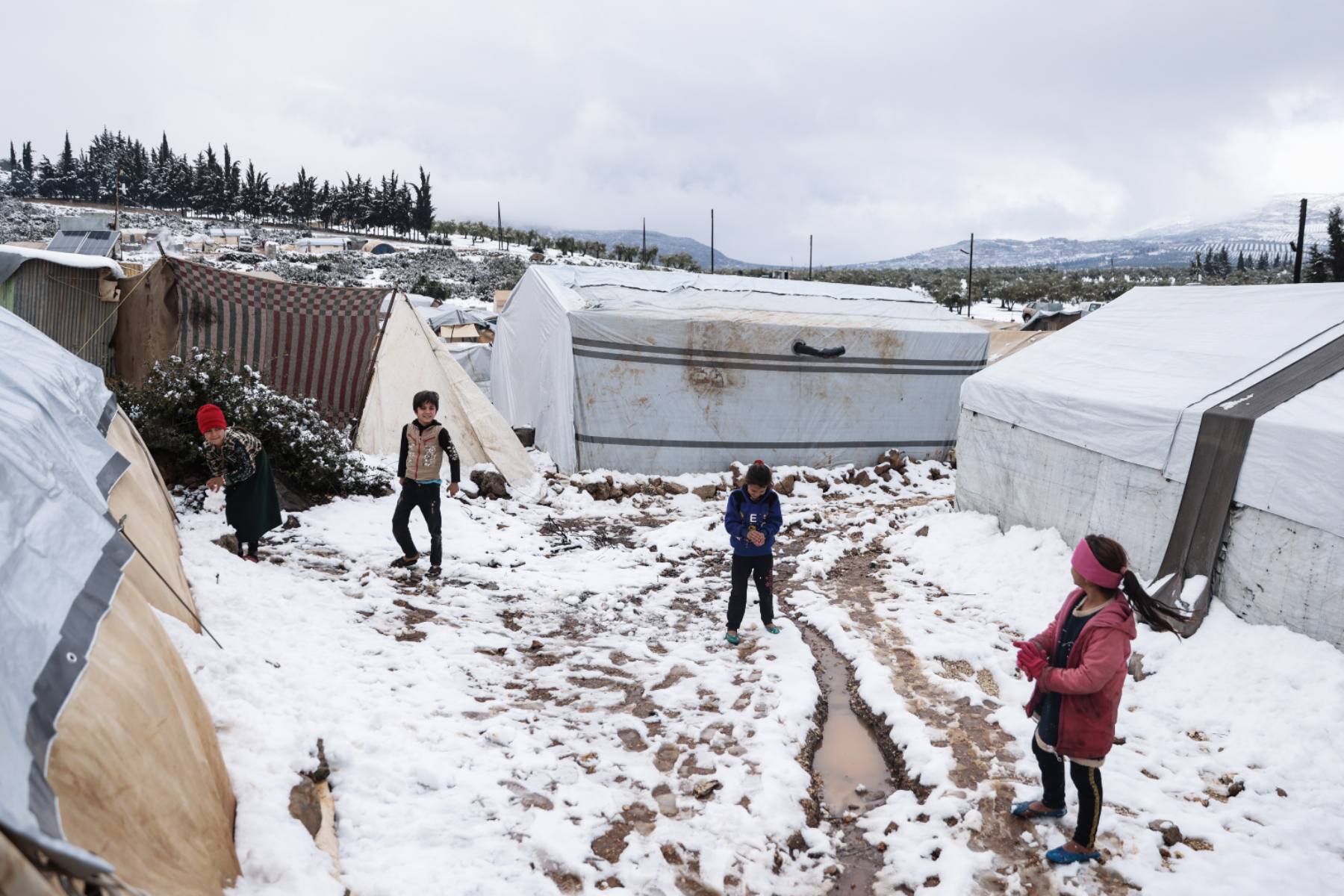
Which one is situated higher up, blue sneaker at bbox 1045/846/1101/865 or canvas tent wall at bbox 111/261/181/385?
canvas tent wall at bbox 111/261/181/385

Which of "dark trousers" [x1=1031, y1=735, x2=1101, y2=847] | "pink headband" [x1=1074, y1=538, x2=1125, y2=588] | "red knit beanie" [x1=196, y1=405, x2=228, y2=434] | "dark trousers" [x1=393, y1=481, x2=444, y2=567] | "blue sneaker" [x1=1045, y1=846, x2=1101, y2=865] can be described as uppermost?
"red knit beanie" [x1=196, y1=405, x2=228, y2=434]

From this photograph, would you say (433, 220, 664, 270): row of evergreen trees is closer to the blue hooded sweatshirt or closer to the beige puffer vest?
the beige puffer vest

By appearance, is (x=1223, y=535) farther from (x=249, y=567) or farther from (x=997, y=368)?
(x=249, y=567)

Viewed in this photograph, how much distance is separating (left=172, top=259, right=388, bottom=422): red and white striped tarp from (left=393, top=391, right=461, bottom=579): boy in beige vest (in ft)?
12.3

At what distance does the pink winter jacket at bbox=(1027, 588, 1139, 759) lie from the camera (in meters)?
3.02

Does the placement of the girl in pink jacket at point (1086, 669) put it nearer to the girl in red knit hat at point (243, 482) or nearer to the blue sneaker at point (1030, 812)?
the blue sneaker at point (1030, 812)

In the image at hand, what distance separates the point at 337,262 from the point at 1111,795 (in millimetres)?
55792

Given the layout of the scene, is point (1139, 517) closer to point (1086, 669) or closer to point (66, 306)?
point (1086, 669)

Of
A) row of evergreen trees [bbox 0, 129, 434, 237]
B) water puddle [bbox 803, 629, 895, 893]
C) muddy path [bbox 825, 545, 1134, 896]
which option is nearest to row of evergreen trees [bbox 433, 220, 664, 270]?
row of evergreen trees [bbox 0, 129, 434, 237]

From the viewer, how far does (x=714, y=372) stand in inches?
459

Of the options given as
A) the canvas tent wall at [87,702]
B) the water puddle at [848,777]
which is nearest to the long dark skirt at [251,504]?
the canvas tent wall at [87,702]

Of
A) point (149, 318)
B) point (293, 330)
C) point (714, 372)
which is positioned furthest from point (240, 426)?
point (714, 372)

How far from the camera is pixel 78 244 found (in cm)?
2358

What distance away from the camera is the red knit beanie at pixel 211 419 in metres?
5.20
